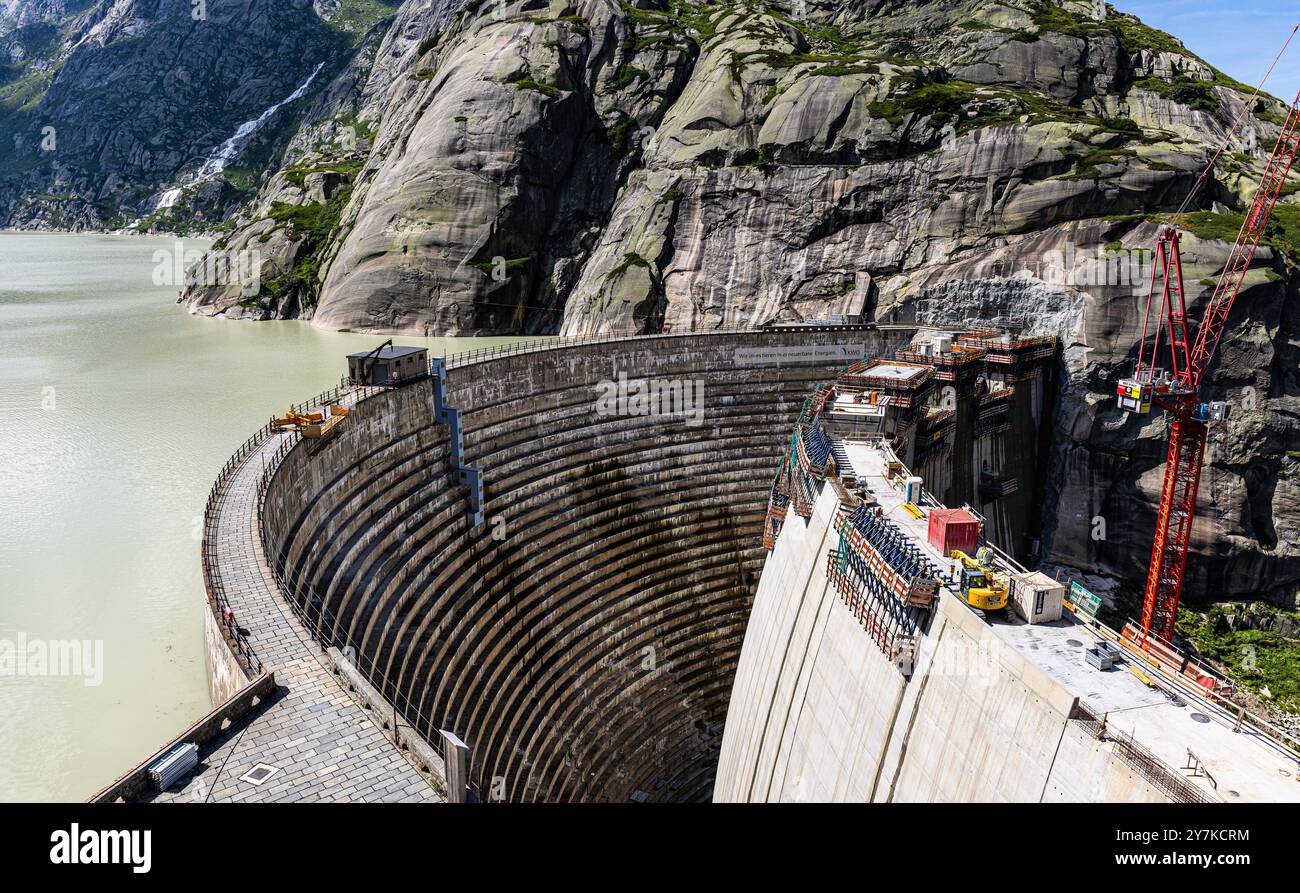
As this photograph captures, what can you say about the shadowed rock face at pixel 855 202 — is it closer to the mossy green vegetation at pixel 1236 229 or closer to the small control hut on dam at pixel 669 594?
the mossy green vegetation at pixel 1236 229

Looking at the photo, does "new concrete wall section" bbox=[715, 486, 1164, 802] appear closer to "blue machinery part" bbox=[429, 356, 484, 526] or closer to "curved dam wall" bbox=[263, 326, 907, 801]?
"curved dam wall" bbox=[263, 326, 907, 801]

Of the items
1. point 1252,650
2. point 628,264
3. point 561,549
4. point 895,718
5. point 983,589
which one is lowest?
point 1252,650

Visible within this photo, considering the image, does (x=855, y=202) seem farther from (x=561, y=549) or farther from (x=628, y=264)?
(x=561, y=549)

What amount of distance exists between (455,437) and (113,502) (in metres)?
16.6

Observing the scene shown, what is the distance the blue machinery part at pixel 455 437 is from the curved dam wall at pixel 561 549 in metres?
0.43

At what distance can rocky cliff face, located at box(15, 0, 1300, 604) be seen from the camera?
57.8 m

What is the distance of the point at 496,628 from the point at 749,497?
20.6 meters

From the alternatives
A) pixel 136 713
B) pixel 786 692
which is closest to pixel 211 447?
pixel 136 713

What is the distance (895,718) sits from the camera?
22250 millimetres

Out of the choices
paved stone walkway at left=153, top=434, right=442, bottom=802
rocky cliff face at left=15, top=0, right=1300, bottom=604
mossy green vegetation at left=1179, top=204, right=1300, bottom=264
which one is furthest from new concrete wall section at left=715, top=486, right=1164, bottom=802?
mossy green vegetation at left=1179, top=204, right=1300, bottom=264

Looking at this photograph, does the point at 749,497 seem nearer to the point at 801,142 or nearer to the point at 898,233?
the point at 898,233

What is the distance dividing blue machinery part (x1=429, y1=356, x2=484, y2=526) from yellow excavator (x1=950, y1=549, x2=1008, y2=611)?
25.3m

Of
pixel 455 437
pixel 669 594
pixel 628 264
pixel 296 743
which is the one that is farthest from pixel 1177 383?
pixel 296 743

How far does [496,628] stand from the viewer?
3831cm
